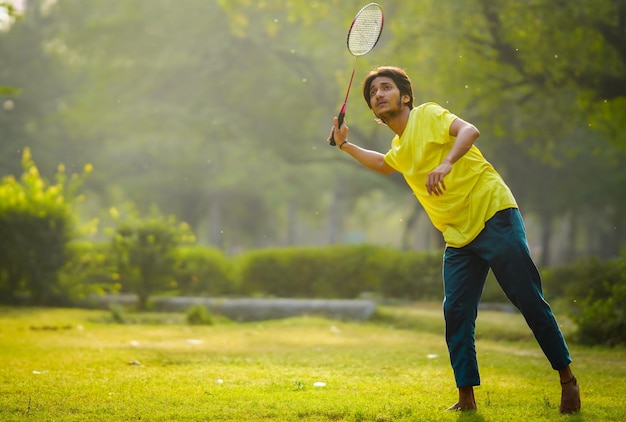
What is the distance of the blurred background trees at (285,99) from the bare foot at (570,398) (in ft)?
16.7

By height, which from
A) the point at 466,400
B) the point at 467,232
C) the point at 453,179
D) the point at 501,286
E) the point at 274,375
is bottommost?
the point at 274,375

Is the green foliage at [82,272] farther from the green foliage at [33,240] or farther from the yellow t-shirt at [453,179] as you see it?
the yellow t-shirt at [453,179]

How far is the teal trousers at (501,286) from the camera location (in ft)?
15.1

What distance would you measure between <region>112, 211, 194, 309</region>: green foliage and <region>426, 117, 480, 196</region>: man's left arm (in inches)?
398

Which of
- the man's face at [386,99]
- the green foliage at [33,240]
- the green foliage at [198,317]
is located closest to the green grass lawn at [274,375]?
the green foliage at [198,317]

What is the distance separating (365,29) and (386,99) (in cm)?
135

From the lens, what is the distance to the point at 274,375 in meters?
6.33

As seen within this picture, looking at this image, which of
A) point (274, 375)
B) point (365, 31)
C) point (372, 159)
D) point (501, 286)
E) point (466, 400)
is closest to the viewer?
point (501, 286)

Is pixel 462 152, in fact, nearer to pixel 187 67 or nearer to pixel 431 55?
pixel 431 55

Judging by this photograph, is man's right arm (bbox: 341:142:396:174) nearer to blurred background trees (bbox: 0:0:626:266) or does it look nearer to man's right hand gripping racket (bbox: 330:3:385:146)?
man's right hand gripping racket (bbox: 330:3:385:146)

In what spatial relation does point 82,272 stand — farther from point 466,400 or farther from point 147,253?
point 466,400

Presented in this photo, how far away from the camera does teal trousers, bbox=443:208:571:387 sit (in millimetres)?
4617

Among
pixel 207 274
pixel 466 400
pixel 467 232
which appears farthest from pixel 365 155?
pixel 207 274

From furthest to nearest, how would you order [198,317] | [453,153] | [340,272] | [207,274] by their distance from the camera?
1. [207,274]
2. [340,272]
3. [198,317]
4. [453,153]
